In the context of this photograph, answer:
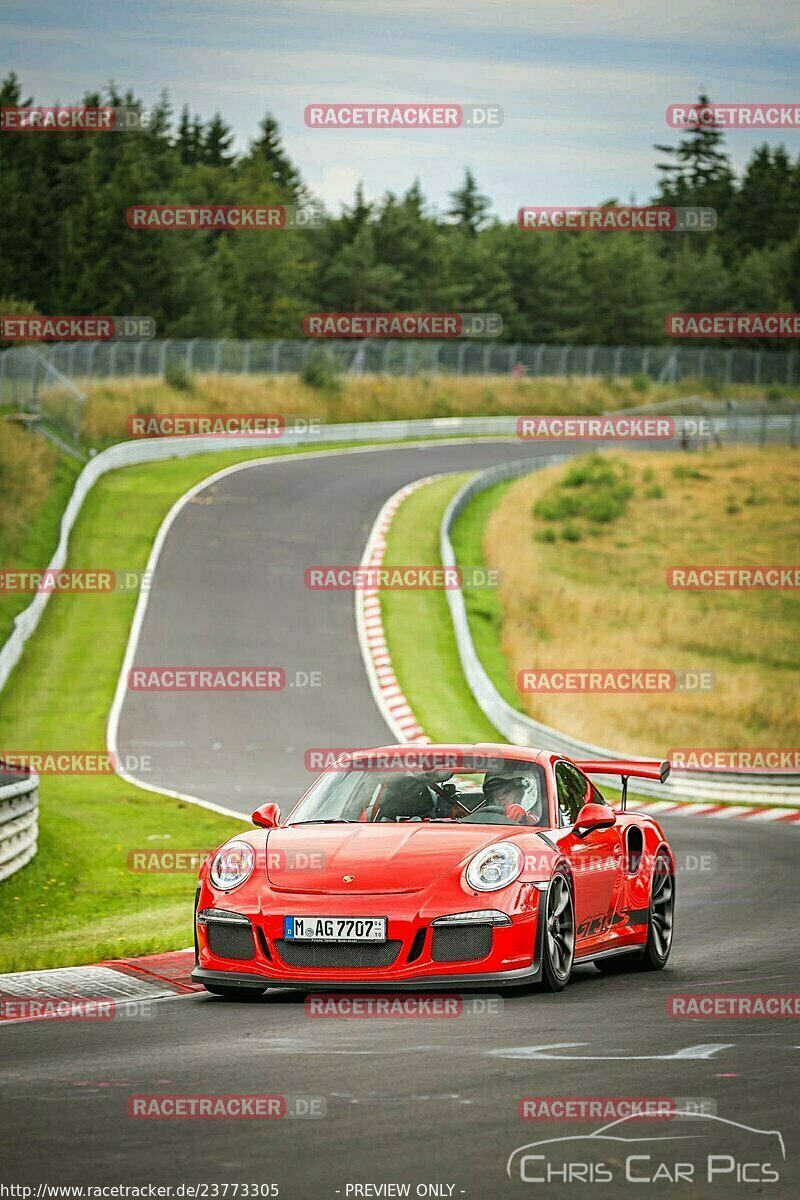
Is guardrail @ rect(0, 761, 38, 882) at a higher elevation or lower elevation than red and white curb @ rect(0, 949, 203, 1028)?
lower

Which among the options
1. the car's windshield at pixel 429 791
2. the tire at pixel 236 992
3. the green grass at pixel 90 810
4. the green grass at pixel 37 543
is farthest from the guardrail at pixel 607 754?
the tire at pixel 236 992

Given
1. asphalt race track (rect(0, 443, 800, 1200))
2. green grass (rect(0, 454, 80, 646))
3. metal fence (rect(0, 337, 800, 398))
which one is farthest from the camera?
metal fence (rect(0, 337, 800, 398))

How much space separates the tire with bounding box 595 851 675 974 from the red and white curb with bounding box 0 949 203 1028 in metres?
2.57

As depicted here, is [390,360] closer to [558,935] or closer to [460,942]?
[558,935]

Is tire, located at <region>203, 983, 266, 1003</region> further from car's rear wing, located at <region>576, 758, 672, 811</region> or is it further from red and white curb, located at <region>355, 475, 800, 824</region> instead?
red and white curb, located at <region>355, 475, 800, 824</region>

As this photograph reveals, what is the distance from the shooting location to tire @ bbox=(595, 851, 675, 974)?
10.9m

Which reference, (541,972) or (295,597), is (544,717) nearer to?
(295,597)

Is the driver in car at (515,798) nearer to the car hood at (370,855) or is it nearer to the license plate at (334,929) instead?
the car hood at (370,855)

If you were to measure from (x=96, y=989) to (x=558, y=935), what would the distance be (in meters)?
2.54

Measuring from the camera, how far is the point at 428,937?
891 centimetres

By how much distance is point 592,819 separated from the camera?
10031 mm

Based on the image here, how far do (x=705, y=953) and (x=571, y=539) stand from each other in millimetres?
36235

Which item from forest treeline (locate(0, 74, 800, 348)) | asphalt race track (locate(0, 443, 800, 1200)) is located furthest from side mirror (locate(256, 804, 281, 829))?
forest treeline (locate(0, 74, 800, 348))

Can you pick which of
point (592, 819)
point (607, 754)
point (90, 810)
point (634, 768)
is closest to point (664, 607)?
point (607, 754)
